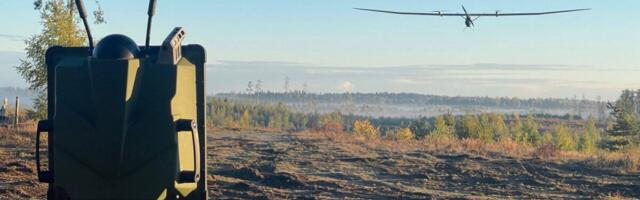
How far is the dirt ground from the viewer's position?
16094 millimetres

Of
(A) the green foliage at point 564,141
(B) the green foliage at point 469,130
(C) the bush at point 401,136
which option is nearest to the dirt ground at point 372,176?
(C) the bush at point 401,136

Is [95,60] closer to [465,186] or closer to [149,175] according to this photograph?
A: [149,175]

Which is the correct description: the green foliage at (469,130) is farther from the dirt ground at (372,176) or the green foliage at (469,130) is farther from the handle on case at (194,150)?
the handle on case at (194,150)

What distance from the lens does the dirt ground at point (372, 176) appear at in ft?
52.8

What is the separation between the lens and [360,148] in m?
32.5

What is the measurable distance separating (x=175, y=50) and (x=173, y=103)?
0.49 meters

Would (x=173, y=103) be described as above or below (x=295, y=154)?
above

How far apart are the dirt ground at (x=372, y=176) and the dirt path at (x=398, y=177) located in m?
0.02

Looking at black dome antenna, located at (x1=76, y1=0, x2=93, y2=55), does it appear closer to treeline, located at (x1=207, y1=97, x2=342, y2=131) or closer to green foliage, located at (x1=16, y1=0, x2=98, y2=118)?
green foliage, located at (x1=16, y1=0, x2=98, y2=118)

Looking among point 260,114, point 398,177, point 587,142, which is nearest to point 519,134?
point 587,142

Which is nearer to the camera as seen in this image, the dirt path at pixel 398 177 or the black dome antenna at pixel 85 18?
the black dome antenna at pixel 85 18


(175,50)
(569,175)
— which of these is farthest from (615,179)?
(175,50)

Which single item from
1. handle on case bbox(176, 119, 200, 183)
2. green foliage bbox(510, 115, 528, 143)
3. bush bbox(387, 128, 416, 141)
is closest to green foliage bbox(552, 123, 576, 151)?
Answer: green foliage bbox(510, 115, 528, 143)

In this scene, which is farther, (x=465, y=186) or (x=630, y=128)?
(x=630, y=128)
